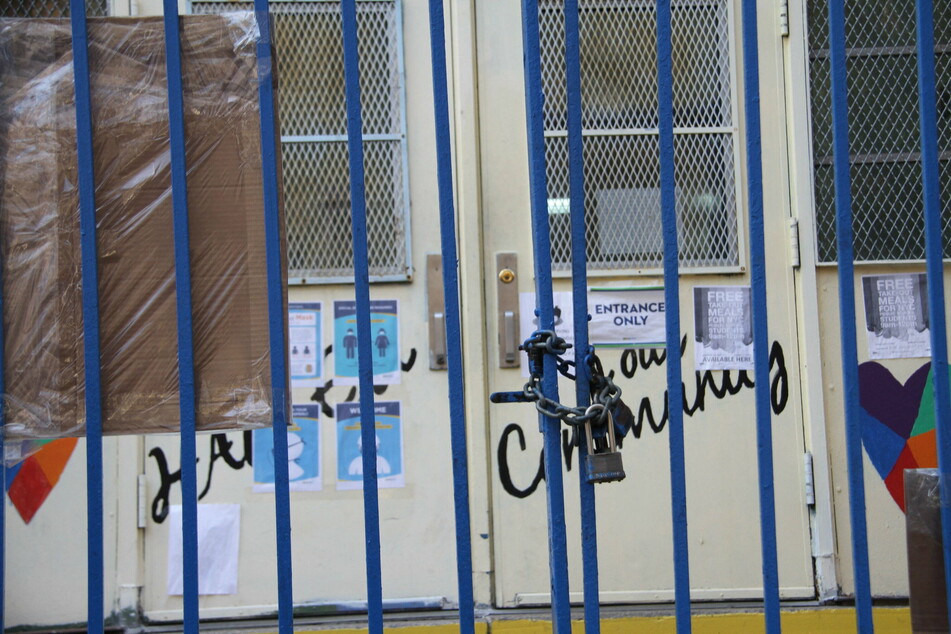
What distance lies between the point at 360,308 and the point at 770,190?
2343 mm

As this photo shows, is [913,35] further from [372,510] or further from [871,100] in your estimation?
[372,510]

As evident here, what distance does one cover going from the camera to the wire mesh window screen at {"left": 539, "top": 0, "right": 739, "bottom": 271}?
3576 millimetres

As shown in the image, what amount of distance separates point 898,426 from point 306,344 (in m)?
2.32

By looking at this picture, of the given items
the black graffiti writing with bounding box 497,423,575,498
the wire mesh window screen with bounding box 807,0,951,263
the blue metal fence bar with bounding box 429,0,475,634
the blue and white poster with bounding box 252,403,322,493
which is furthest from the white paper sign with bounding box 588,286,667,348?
the blue metal fence bar with bounding box 429,0,475,634

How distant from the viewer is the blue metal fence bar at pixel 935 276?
1.73 meters

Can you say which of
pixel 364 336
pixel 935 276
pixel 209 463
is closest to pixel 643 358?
pixel 209 463

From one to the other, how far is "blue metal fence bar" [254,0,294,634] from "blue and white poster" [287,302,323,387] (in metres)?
1.70

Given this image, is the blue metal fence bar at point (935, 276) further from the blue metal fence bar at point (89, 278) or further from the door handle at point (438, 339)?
the door handle at point (438, 339)

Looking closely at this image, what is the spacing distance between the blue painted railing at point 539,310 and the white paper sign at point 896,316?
1.92 metres

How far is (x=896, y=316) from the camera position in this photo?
355 centimetres

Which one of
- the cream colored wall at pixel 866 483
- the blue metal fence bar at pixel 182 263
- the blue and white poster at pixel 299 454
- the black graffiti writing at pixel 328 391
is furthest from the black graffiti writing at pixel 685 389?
the blue metal fence bar at pixel 182 263

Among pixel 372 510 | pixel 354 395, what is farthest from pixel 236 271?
pixel 354 395

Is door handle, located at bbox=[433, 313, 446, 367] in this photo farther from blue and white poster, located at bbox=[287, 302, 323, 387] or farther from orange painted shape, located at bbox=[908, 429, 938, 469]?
orange painted shape, located at bbox=[908, 429, 938, 469]

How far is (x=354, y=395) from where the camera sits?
353 centimetres
